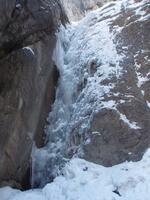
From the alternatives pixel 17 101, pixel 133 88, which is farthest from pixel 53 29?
pixel 133 88

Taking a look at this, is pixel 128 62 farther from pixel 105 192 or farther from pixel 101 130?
pixel 105 192

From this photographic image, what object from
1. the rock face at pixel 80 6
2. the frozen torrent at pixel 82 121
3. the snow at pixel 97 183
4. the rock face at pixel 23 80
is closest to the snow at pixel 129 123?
the frozen torrent at pixel 82 121

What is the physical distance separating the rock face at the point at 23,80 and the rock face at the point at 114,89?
3.13 ft

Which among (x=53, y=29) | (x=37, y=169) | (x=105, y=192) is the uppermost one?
(x=53, y=29)

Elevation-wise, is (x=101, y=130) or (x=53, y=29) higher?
(x=53, y=29)

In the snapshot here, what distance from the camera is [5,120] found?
10453mm

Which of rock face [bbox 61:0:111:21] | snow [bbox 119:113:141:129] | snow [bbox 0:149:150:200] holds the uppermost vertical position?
snow [bbox 119:113:141:129]

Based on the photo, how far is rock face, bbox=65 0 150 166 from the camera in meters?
8.97

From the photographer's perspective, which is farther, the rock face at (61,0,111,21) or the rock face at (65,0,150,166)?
the rock face at (61,0,111,21)

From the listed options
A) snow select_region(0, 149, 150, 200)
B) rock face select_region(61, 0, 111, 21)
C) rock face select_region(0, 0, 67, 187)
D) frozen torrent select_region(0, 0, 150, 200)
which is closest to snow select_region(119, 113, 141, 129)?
frozen torrent select_region(0, 0, 150, 200)

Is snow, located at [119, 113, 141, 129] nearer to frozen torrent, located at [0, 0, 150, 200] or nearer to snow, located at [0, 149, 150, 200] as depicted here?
frozen torrent, located at [0, 0, 150, 200]

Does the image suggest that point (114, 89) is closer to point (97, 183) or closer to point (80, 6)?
point (97, 183)

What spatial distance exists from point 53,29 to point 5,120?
308 cm

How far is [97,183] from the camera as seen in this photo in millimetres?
8312
